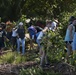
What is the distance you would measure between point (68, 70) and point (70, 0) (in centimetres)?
2368

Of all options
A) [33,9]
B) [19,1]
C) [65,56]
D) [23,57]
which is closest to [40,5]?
[33,9]

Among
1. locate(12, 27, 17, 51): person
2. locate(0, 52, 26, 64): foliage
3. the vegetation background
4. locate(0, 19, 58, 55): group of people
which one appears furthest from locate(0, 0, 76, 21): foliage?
locate(0, 52, 26, 64): foliage

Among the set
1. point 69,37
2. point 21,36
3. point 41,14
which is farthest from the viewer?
point 41,14

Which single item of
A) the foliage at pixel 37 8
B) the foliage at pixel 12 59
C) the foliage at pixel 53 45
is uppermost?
the foliage at pixel 37 8

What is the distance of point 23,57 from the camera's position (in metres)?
12.5

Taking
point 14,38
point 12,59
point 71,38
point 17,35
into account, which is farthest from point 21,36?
point 71,38

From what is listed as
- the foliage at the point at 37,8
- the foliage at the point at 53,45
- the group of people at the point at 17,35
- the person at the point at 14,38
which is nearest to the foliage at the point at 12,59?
the group of people at the point at 17,35

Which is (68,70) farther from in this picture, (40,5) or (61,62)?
(40,5)

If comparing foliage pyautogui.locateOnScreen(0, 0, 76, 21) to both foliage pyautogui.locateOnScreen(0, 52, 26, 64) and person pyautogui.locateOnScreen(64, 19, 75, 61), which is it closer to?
foliage pyautogui.locateOnScreen(0, 52, 26, 64)

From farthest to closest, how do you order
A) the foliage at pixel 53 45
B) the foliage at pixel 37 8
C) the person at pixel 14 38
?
1. the foliage at pixel 37 8
2. the person at pixel 14 38
3. the foliage at pixel 53 45

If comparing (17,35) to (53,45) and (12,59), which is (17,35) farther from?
(53,45)

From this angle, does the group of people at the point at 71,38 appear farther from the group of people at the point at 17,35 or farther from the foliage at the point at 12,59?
the group of people at the point at 17,35

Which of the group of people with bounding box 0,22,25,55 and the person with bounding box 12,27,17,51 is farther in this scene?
the person with bounding box 12,27,17,51

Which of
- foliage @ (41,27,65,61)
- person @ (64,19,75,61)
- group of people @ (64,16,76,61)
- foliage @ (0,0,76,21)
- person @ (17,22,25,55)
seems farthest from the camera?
foliage @ (0,0,76,21)
